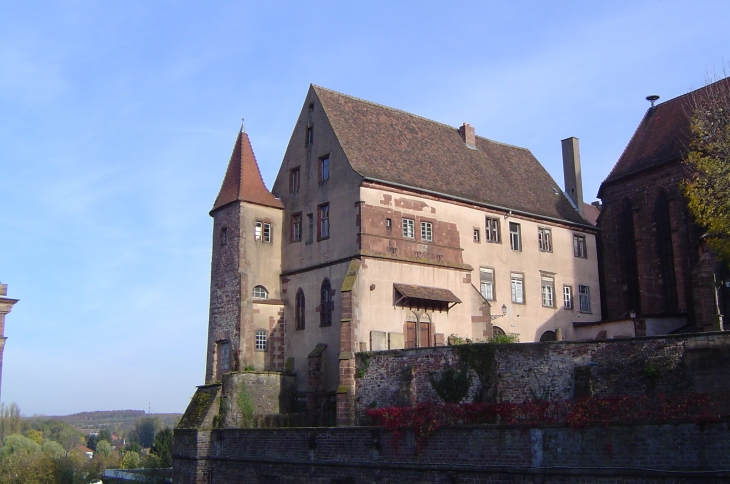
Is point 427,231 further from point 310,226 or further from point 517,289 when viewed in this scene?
point 517,289

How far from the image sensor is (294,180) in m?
40.2

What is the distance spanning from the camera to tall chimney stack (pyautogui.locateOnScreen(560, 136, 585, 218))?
47.4m

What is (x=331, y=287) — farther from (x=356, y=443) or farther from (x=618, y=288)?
(x=618, y=288)

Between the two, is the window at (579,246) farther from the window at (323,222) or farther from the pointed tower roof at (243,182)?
the pointed tower roof at (243,182)

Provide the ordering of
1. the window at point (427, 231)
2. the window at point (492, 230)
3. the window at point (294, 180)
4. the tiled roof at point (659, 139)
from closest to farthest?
the window at point (427, 231)
the window at point (294, 180)
the window at point (492, 230)
the tiled roof at point (659, 139)

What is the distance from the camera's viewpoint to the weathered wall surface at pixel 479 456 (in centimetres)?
2084

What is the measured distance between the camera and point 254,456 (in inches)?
1286

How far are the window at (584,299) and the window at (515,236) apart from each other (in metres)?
4.87

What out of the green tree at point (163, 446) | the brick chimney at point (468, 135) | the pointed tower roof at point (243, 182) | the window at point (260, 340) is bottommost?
the green tree at point (163, 446)

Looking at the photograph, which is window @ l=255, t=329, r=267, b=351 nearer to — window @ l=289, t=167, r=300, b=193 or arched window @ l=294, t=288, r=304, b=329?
arched window @ l=294, t=288, r=304, b=329

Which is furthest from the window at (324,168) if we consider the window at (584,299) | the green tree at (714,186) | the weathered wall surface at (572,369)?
the green tree at (714,186)

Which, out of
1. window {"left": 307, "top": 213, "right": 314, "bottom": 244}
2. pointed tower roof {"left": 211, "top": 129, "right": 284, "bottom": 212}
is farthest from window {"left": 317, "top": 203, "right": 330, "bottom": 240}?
pointed tower roof {"left": 211, "top": 129, "right": 284, "bottom": 212}

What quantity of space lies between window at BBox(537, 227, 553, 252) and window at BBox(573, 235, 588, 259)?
2.08m

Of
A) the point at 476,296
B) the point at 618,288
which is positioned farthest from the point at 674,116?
the point at 476,296
